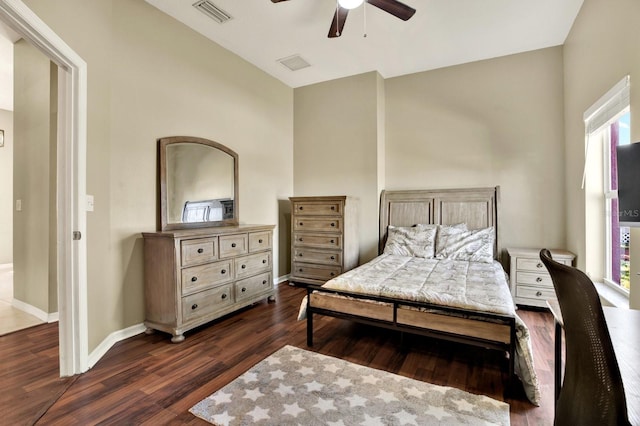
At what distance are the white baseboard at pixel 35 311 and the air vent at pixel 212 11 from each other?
3.34 m

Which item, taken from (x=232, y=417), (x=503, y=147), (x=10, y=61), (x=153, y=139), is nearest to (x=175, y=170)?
(x=153, y=139)

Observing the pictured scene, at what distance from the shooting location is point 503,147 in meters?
3.79

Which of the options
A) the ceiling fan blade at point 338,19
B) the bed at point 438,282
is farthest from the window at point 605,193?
the ceiling fan blade at point 338,19

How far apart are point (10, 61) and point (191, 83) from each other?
255 cm

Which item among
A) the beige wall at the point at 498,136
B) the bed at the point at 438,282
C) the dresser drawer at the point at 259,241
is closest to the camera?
the bed at the point at 438,282

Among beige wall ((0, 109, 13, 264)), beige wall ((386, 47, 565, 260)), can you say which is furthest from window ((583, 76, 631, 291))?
beige wall ((0, 109, 13, 264))

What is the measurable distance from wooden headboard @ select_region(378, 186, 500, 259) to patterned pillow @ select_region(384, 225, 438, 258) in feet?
0.81

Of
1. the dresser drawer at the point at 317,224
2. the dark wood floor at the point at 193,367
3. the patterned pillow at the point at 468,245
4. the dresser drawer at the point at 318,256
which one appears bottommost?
the dark wood floor at the point at 193,367

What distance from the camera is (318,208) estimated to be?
407 centimetres

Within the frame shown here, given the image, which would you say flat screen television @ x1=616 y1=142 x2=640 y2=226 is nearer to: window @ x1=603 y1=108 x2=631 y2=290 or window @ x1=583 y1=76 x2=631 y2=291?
window @ x1=583 y1=76 x2=631 y2=291

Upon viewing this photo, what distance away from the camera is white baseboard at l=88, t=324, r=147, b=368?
2174 mm

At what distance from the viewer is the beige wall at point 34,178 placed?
296 centimetres

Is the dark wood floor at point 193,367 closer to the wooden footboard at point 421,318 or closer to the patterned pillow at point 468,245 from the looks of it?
the wooden footboard at point 421,318

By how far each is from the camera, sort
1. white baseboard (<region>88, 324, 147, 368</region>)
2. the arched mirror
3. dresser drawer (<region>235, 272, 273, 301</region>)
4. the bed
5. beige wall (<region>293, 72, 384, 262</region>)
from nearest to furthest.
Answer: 1. the bed
2. white baseboard (<region>88, 324, 147, 368</region>)
3. the arched mirror
4. dresser drawer (<region>235, 272, 273, 301</region>)
5. beige wall (<region>293, 72, 384, 262</region>)
